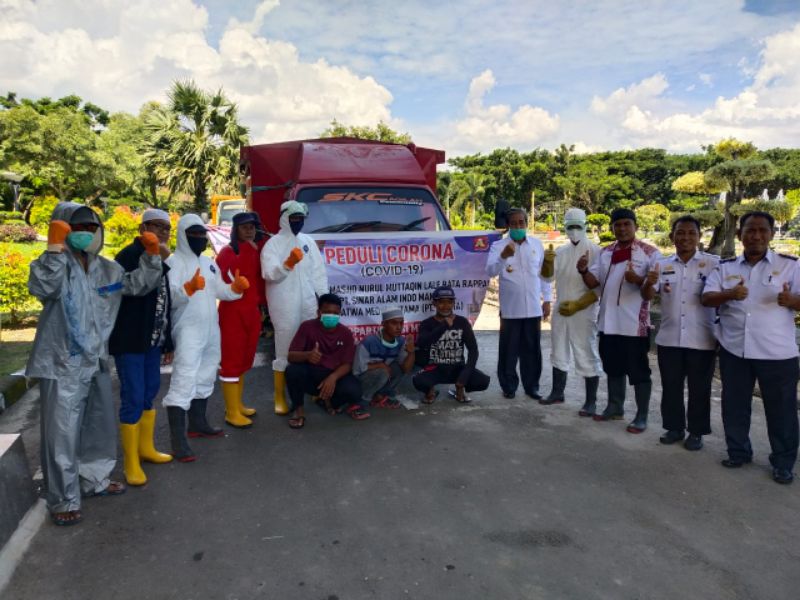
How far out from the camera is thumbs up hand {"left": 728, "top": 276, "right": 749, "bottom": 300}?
3988 mm

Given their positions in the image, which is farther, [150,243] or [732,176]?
[732,176]

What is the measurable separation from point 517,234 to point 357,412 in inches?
89.3

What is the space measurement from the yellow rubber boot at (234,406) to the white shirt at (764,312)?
12.9 feet

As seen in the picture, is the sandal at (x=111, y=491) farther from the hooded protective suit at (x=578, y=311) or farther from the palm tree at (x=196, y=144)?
the palm tree at (x=196, y=144)

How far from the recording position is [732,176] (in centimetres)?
1155

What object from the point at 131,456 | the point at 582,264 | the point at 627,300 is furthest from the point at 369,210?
the point at 131,456

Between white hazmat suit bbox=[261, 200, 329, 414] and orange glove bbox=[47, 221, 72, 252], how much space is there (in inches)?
72.7

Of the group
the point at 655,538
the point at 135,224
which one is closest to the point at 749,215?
the point at 655,538

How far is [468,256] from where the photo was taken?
228 inches

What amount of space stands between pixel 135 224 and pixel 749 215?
17897mm

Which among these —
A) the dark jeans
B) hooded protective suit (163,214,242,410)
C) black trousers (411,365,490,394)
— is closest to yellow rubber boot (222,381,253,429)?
hooded protective suit (163,214,242,410)

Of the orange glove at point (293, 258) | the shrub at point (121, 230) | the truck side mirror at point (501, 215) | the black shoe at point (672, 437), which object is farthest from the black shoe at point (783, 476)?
the shrub at point (121, 230)

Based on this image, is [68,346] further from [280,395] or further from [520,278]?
[520,278]

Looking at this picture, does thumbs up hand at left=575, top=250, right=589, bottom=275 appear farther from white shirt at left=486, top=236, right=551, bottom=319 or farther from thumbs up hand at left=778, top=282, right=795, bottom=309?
thumbs up hand at left=778, top=282, right=795, bottom=309
